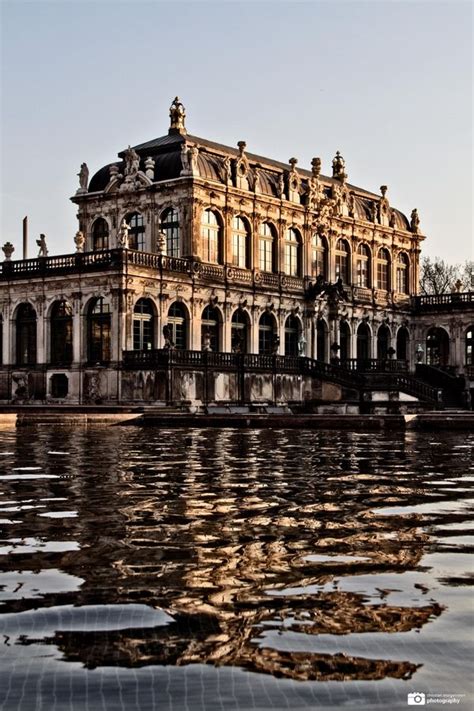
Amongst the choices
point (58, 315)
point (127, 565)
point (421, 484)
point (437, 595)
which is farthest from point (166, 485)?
point (58, 315)

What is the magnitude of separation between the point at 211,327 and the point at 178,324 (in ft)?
10.8

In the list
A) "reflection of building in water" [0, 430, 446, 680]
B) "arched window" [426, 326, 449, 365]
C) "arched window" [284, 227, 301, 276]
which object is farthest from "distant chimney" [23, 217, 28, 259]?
"reflection of building in water" [0, 430, 446, 680]

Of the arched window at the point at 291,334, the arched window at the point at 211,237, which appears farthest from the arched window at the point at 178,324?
the arched window at the point at 291,334

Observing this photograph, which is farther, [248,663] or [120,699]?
[248,663]

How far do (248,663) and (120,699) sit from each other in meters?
0.71

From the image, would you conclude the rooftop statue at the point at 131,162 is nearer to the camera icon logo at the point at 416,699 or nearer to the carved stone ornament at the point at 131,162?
the carved stone ornament at the point at 131,162

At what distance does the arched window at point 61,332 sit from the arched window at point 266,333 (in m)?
12.8

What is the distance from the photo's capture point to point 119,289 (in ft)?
176

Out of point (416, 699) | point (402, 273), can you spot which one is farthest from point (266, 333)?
point (416, 699)

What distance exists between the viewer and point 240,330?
208ft

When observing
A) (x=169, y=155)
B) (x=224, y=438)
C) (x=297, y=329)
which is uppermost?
(x=169, y=155)

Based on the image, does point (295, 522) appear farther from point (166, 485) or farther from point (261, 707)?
point (261, 707)

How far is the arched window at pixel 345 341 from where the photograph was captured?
241 feet

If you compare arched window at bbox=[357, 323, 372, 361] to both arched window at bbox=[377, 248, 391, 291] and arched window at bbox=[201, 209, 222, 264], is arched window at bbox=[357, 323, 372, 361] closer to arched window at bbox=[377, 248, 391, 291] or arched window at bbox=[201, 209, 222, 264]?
arched window at bbox=[377, 248, 391, 291]
